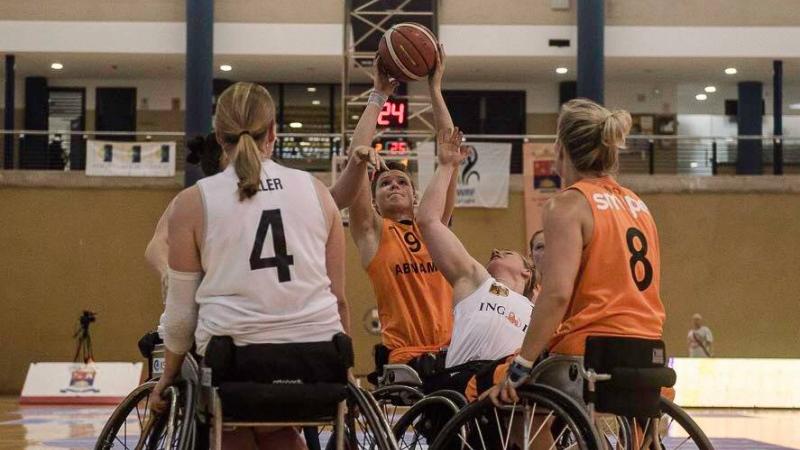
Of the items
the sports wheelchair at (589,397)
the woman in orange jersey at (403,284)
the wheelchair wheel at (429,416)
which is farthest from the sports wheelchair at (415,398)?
the sports wheelchair at (589,397)

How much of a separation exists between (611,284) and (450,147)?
1.32m

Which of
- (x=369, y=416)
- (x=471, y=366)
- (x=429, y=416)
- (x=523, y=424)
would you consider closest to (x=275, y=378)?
(x=369, y=416)

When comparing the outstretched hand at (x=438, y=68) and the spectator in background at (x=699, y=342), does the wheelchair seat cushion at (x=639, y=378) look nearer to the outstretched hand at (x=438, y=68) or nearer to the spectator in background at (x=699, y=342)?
the outstretched hand at (x=438, y=68)

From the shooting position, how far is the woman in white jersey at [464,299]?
5.41 m

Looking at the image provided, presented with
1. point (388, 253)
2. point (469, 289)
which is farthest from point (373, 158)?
point (388, 253)

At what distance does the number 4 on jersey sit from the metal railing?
19.9m

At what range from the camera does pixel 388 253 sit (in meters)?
6.20

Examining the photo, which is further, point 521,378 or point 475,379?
point 475,379

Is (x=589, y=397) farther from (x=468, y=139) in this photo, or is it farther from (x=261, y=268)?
(x=468, y=139)

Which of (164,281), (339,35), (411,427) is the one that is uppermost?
(339,35)

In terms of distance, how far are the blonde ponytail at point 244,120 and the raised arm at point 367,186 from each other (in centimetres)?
101

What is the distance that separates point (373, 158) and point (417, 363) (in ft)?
4.28

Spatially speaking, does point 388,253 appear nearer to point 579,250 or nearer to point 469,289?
point 469,289

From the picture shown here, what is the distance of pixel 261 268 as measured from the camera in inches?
155
